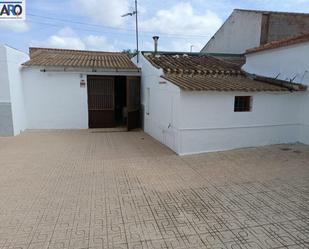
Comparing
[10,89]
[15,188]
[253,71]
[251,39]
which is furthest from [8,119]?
[251,39]

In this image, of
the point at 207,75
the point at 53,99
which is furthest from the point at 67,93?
the point at 207,75

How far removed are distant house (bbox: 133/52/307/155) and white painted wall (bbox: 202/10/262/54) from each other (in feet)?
16.2

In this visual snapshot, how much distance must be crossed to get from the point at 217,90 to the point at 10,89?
879 cm

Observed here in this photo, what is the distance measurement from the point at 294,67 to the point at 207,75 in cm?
330

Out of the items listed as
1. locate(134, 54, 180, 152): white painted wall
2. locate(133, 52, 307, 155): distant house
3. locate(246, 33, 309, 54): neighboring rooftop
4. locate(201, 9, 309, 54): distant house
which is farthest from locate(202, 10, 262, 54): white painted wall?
locate(134, 54, 180, 152): white painted wall

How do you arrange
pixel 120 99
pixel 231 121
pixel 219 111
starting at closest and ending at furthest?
pixel 219 111
pixel 231 121
pixel 120 99

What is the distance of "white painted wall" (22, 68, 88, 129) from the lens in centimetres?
1289

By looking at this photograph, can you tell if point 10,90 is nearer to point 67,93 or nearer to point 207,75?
point 67,93

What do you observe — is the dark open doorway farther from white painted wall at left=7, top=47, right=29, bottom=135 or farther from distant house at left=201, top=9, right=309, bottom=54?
distant house at left=201, top=9, right=309, bottom=54

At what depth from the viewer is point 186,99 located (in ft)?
26.8

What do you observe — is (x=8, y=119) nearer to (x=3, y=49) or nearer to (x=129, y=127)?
(x=3, y=49)

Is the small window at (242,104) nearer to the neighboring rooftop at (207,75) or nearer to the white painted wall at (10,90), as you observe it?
the neighboring rooftop at (207,75)

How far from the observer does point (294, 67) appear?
9656 millimetres

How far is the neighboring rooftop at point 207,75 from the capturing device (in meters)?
8.71
